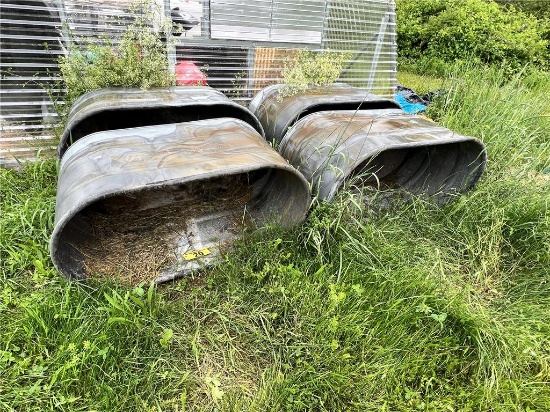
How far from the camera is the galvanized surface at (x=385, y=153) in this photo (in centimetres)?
252

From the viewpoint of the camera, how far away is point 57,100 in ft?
11.0

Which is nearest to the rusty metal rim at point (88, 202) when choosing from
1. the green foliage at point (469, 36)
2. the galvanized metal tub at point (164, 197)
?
the galvanized metal tub at point (164, 197)

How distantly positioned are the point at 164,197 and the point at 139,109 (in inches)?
28.6

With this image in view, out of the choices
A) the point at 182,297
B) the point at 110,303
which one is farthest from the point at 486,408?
the point at 110,303

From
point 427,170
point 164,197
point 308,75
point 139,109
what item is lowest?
point 164,197

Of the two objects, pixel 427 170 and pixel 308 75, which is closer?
pixel 427 170

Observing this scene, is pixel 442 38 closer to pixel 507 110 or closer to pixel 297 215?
pixel 507 110

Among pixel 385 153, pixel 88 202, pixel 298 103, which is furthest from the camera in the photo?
pixel 385 153

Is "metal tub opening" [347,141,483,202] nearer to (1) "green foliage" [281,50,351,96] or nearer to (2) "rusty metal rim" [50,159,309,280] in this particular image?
(1) "green foliage" [281,50,351,96]

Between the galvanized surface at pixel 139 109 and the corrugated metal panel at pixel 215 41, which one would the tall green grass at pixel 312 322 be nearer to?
the galvanized surface at pixel 139 109

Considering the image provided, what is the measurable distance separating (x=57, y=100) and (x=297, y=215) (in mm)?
2559

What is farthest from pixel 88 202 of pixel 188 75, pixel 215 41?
pixel 215 41

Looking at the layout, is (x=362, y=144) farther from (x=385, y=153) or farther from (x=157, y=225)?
(x=157, y=225)

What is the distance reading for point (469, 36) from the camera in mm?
7691
